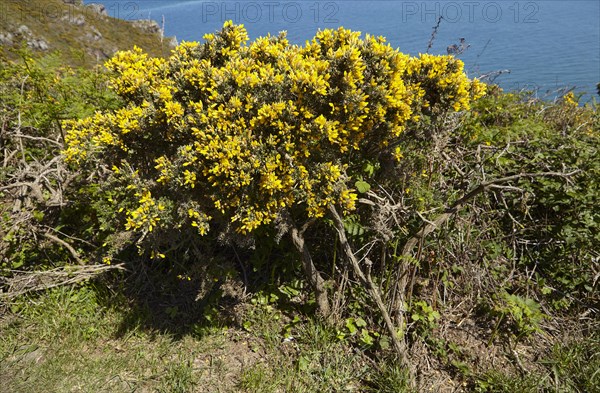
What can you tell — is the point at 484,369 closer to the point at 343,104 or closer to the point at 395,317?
the point at 395,317

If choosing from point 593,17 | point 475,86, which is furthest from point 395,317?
point 593,17

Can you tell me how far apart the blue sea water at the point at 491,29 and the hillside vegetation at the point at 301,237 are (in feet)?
9.93

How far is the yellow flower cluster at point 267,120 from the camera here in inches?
104

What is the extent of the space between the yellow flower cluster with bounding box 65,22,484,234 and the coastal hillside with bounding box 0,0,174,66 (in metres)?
22.1

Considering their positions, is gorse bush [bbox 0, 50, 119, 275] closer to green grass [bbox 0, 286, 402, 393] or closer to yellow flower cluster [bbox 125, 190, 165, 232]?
green grass [bbox 0, 286, 402, 393]

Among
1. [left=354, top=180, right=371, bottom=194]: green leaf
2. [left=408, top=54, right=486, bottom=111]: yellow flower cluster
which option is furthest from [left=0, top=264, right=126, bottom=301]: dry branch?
[left=408, top=54, right=486, bottom=111]: yellow flower cluster

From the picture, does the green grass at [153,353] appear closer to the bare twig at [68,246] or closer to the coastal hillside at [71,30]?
the bare twig at [68,246]

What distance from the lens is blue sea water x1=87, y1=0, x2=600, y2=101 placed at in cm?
1493

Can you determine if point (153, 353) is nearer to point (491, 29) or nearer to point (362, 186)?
point (362, 186)

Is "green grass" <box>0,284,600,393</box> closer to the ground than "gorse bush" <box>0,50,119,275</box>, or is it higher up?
closer to the ground

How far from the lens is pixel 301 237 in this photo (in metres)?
3.34

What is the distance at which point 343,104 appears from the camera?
268 cm

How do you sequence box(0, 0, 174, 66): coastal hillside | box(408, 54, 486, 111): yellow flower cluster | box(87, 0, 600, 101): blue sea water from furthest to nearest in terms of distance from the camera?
box(0, 0, 174, 66): coastal hillside, box(87, 0, 600, 101): blue sea water, box(408, 54, 486, 111): yellow flower cluster

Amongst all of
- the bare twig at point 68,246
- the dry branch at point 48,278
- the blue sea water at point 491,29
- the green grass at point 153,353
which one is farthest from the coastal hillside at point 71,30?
the green grass at point 153,353
